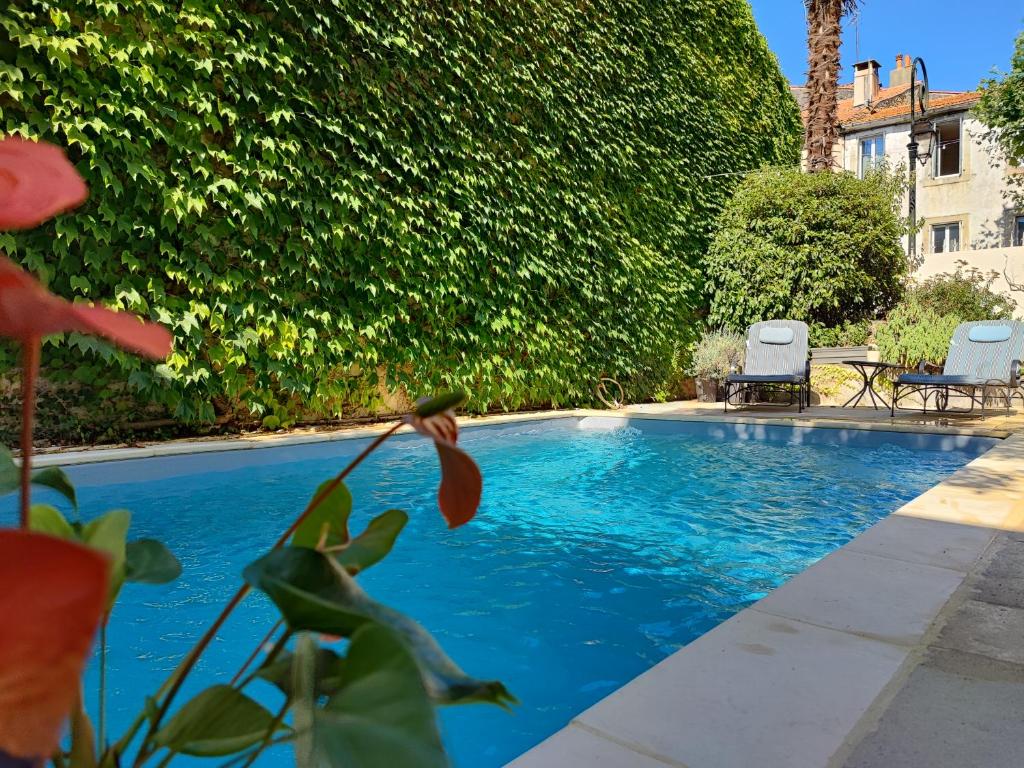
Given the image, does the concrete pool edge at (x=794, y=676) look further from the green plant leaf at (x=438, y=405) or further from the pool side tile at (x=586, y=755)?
the green plant leaf at (x=438, y=405)

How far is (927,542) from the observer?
2312 mm

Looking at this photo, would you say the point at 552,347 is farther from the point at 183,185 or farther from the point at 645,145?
the point at 183,185

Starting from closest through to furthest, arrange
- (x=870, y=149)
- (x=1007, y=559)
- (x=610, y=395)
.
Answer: (x=1007, y=559) → (x=610, y=395) → (x=870, y=149)

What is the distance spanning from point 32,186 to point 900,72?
27239 mm

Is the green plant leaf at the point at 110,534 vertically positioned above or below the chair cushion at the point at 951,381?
above

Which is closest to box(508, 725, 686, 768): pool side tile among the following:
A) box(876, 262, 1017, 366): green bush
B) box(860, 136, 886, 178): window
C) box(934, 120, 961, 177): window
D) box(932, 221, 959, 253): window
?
box(876, 262, 1017, 366): green bush

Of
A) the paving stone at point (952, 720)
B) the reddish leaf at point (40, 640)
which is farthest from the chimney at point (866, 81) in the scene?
the reddish leaf at point (40, 640)

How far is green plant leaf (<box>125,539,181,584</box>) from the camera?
1.80ft

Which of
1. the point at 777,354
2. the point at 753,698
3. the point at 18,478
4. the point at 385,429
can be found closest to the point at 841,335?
the point at 777,354

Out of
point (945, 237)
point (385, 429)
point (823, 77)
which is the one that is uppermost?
point (823, 77)

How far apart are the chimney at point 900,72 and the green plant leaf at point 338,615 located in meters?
26.9

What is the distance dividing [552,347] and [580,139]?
2462mm

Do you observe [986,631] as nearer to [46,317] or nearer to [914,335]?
[46,317]

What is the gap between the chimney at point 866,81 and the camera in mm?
21234
